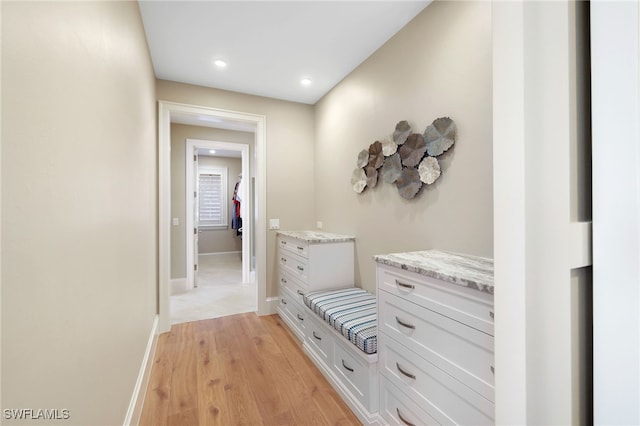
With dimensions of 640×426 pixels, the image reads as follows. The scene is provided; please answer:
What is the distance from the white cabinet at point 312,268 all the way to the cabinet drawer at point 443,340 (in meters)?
1.09

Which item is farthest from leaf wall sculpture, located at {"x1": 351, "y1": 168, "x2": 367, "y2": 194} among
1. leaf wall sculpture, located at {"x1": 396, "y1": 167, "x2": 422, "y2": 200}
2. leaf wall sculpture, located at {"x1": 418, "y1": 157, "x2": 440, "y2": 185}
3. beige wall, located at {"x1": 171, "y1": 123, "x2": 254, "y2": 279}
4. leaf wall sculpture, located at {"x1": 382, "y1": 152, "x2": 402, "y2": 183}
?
beige wall, located at {"x1": 171, "y1": 123, "x2": 254, "y2": 279}

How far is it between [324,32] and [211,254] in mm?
6167

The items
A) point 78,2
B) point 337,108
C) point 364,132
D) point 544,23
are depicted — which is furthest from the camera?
point 337,108

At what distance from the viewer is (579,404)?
20.7 inches

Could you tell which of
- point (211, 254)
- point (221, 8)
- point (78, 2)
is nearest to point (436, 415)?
point (78, 2)

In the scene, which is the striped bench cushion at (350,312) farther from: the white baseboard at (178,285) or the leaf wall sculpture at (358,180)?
the white baseboard at (178,285)

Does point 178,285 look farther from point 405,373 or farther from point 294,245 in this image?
point 405,373

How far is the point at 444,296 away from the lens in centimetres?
122

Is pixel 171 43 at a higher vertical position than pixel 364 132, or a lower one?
higher

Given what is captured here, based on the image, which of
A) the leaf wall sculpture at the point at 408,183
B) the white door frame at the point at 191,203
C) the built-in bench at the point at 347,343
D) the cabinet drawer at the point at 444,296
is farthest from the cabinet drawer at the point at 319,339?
the white door frame at the point at 191,203

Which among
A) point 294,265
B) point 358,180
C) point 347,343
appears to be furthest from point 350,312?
point 358,180

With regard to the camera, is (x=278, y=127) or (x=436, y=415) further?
(x=278, y=127)

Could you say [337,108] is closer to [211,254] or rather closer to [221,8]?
[221,8]

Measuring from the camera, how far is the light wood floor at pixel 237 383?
172 centimetres
